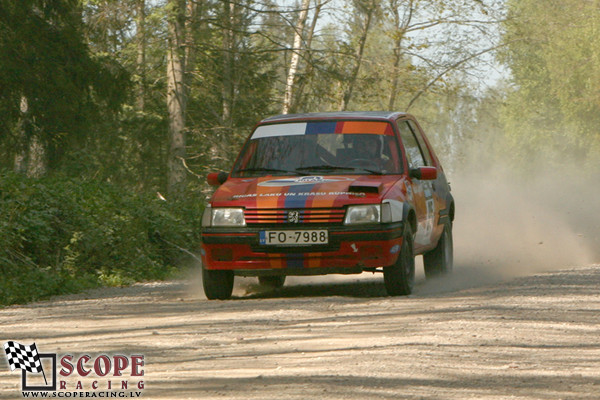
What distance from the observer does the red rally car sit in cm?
985

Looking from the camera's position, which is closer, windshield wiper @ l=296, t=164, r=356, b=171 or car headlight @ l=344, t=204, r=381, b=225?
car headlight @ l=344, t=204, r=381, b=225

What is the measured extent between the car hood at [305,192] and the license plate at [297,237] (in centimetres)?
25

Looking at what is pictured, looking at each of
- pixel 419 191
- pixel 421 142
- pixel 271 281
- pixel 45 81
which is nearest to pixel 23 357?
pixel 419 191

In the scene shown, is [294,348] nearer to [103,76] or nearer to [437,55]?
[103,76]

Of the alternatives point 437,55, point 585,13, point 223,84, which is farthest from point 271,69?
point 585,13

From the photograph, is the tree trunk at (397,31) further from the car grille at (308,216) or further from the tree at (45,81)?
the car grille at (308,216)

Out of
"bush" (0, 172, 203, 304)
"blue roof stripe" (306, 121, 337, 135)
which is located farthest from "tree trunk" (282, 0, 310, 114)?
"blue roof stripe" (306, 121, 337, 135)

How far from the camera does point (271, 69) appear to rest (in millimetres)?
29078

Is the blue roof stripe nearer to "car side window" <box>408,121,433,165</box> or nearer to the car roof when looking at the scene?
the car roof

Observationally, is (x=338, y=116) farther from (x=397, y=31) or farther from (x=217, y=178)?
(x=397, y=31)

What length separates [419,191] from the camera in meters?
11.3

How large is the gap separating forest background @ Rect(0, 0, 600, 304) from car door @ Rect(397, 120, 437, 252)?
4.22 m

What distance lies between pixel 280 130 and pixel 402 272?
2.19 metres

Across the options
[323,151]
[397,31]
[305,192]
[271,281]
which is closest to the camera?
[305,192]
